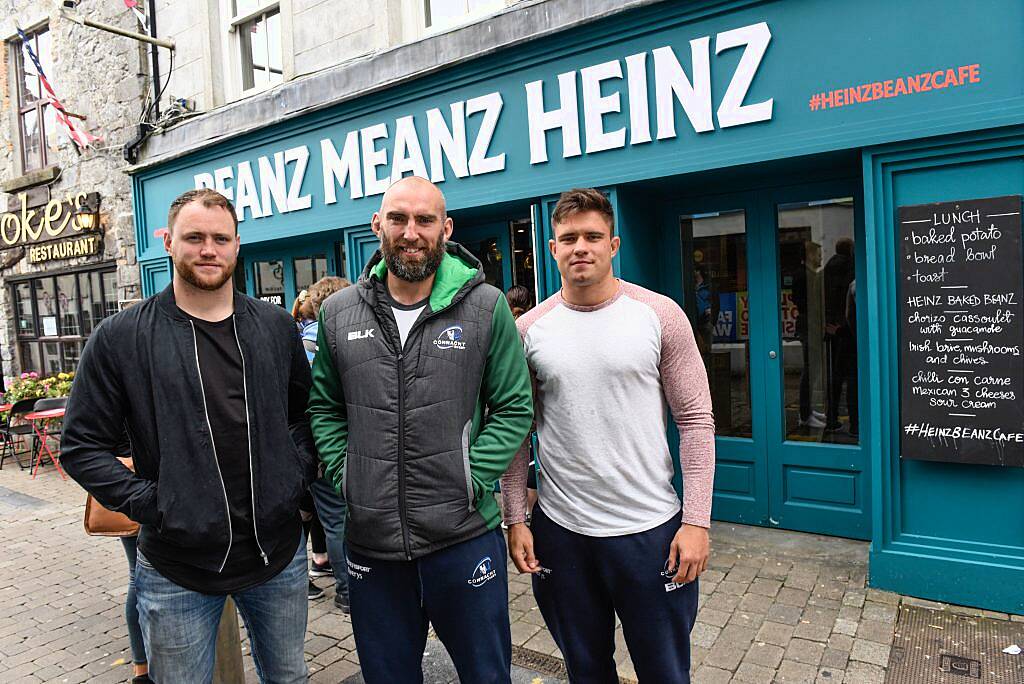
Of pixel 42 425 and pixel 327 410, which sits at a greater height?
pixel 327 410

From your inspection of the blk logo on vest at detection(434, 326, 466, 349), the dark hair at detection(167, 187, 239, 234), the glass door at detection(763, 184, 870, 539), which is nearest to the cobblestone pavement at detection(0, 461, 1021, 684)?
the glass door at detection(763, 184, 870, 539)

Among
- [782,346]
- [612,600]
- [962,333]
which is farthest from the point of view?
[782,346]

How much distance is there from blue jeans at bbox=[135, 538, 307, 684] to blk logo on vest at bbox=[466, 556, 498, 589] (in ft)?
2.11

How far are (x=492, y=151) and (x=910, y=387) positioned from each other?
3.46 metres

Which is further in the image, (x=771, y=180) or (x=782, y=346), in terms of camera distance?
(x=782, y=346)

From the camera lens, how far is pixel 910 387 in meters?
4.00

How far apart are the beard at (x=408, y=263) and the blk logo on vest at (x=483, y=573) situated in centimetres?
95

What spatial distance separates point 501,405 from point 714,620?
2403mm

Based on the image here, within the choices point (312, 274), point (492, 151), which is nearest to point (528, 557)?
point (492, 151)

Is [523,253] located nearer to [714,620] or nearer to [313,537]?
[313,537]

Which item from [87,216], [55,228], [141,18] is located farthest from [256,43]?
[55,228]

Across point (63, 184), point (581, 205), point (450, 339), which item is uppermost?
point (63, 184)

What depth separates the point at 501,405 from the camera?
231cm

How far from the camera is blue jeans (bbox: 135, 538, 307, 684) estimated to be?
7.33ft
